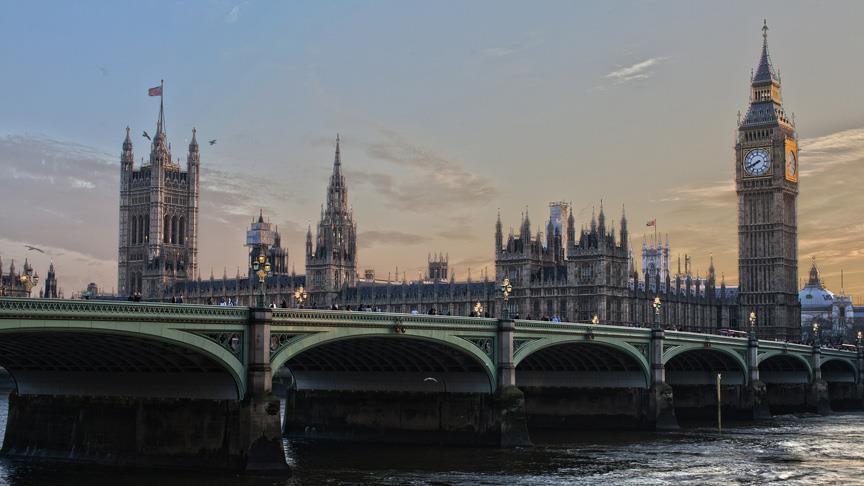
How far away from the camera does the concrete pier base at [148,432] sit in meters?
56.9

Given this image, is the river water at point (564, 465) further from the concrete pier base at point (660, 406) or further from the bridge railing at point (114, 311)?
the bridge railing at point (114, 311)

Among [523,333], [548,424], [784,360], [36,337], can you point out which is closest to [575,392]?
[548,424]

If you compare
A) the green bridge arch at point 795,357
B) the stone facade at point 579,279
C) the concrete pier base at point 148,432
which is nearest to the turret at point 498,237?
the stone facade at point 579,279

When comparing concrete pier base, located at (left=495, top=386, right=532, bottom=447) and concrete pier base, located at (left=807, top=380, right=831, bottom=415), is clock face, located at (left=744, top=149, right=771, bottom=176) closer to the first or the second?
concrete pier base, located at (left=807, top=380, right=831, bottom=415)

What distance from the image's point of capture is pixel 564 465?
66.7 metres

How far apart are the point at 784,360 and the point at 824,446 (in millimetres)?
46751

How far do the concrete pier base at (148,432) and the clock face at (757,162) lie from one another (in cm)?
14280

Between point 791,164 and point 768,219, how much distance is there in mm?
9944

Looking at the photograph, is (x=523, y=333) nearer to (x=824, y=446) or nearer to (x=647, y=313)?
(x=824, y=446)

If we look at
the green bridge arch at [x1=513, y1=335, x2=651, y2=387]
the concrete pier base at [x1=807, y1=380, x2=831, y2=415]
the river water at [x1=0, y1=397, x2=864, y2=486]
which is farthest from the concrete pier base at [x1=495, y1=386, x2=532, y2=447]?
the concrete pier base at [x1=807, y1=380, x2=831, y2=415]

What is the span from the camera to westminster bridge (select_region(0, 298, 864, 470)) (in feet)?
183

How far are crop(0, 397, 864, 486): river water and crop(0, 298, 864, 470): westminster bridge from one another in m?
1.80

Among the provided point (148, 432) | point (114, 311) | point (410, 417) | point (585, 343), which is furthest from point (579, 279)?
point (114, 311)

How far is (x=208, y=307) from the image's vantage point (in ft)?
181
